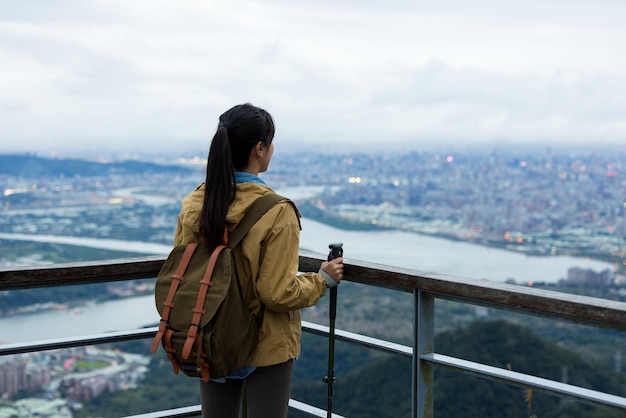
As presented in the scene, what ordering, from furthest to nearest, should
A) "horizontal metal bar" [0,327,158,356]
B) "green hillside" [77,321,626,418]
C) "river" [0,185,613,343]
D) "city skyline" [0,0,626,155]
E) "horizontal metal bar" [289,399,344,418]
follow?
"city skyline" [0,0,626,155]
"river" [0,185,613,343]
"green hillside" [77,321,626,418]
"horizontal metal bar" [289,399,344,418]
"horizontal metal bar" [0,327,158,356]

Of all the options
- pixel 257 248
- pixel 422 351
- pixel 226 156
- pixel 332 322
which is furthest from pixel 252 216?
pixel 422 351

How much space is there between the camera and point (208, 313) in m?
2.23

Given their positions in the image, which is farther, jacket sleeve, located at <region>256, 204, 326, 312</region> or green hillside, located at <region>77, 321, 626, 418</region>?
green hillside, located at <region>77, 321, 626, 418</region>

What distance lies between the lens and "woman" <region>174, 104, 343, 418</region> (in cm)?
227

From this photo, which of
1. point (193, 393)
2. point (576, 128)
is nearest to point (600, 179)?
point (576, 128)

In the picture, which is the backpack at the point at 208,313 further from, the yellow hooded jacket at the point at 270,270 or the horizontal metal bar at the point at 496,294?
the horizontal metal bar at the point at 496,294

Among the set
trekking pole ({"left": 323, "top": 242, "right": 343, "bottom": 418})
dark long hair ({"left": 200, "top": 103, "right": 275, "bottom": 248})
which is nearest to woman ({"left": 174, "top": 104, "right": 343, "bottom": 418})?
dark long hair ({"left": 200, "top": 103, "right": 275, "bottom": 248})

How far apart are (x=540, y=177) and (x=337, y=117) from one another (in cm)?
1909

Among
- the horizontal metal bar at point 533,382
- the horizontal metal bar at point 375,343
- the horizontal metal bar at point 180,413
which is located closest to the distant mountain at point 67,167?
the horizontal metal bar at point 180,413

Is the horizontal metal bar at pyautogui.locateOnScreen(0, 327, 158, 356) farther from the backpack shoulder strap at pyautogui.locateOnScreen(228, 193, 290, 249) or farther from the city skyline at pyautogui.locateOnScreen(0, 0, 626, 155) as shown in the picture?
the city skyline at pyautogui.locateOnScreen(0, 0, 626, 155)

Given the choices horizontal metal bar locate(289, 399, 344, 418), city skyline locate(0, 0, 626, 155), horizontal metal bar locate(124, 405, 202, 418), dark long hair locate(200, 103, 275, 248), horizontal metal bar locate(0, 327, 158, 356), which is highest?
city skyline locate(0, 0, 626, 155)

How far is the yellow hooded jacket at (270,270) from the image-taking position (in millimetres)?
2264

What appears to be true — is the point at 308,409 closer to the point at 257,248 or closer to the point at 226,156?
the point at 257,248

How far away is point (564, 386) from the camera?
2.18 metres
